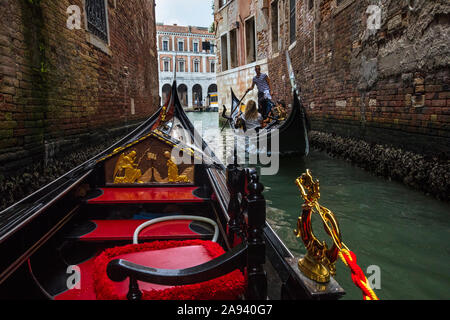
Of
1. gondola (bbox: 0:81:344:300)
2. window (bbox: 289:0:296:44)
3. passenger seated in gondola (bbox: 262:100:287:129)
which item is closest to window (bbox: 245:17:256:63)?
window (bbox: 289:0:296:44)

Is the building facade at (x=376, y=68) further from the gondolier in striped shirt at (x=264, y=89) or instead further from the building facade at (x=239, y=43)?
the building facade at (x=239, y=43)

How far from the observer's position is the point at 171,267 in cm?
93

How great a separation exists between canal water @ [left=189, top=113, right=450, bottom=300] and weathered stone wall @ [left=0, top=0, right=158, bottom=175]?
2050 millimetres

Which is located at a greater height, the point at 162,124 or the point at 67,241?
the point at 162,124

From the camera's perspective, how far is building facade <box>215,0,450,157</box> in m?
2.35

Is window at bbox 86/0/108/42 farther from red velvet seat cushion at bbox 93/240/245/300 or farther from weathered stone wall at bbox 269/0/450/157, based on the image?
red velvet seat cushion at bbox 93/240/245/300

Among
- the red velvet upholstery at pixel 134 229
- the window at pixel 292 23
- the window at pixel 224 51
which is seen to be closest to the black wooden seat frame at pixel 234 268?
the red velvet upholstery at pixel 134 229

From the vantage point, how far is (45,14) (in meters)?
2.60

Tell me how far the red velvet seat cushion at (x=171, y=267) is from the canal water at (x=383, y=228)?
76cm

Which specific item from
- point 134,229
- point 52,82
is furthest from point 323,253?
point 52,82

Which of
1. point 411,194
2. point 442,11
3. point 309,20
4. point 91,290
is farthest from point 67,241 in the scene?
point 309,20

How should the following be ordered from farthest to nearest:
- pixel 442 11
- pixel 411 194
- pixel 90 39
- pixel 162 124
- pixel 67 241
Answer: pixel 90 39 < pixel 162 124 < pixel 411 194 < pixel 442 11 < pixel 67 241
